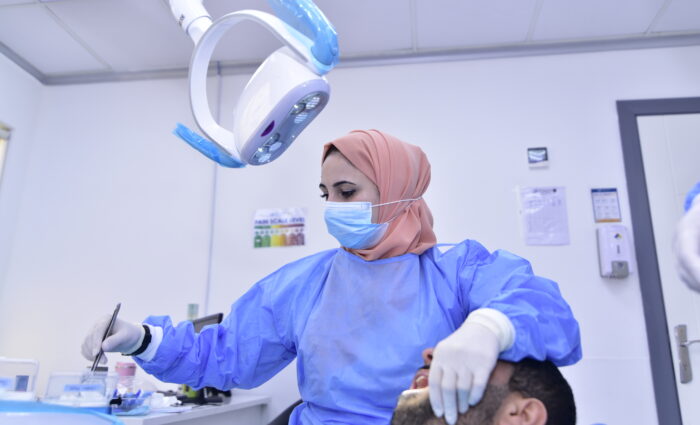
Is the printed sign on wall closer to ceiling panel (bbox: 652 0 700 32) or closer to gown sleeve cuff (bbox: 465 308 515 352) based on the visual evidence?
gown sleeve cuff (bbox: 465 308 515 352)

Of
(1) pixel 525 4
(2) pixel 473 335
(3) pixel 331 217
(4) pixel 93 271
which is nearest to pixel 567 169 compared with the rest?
(1) pixel 525 4

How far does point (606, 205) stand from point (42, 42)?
2636mm

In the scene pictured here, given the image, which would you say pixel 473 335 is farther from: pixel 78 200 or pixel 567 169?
pixel 78 200

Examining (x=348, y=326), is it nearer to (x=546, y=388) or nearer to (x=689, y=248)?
(x=546, y=388)

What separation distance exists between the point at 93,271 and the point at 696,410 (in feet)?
8.58

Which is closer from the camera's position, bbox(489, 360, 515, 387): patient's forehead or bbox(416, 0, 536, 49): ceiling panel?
bbox(489, 360, 515, 387): patient's forehead

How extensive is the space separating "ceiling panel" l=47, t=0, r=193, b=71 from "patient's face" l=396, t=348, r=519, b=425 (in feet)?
6.48

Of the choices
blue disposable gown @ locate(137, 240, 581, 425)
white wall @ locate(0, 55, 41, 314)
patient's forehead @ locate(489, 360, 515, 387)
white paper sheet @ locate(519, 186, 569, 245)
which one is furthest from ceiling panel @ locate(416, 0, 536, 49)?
white wall @ locate(0, 55, 41, 314)

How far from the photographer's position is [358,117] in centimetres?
247

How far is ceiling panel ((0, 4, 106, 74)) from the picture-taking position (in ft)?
7.50

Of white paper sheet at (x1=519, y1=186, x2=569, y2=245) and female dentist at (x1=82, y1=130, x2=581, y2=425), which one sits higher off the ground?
white paper sheet at (x1=519, y1=186, x2=569, y2=245)

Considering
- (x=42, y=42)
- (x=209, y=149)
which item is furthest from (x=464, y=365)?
(x=42, y=42)

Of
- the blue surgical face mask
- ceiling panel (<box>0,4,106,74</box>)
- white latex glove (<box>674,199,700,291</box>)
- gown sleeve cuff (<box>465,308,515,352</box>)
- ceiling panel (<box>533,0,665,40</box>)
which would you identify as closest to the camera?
white latex glove (<box>674,199,700,291</box>)

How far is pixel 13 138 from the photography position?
2586 millimetres
